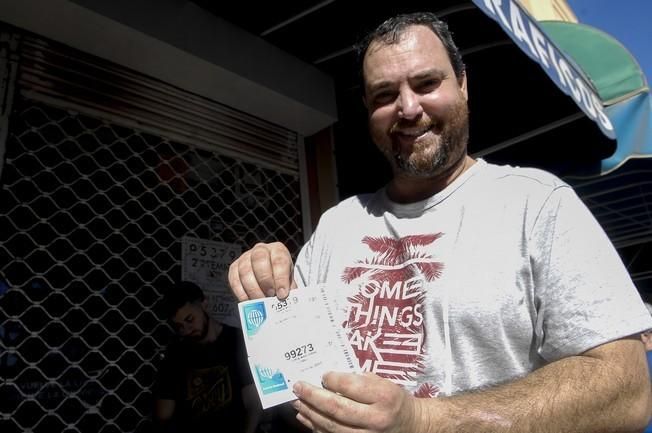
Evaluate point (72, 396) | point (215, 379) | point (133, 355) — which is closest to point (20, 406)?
point (72, 396)

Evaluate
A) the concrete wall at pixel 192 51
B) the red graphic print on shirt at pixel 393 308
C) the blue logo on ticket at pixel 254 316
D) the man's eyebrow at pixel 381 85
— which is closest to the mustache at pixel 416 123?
the man's eyebrow at pixel 381 85

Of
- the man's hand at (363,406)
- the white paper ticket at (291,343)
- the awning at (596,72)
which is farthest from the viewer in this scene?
the awning at (596,72)

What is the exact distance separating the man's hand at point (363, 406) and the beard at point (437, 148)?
2.21 feet

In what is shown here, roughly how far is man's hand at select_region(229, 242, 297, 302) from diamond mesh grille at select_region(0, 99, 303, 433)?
1.89 metres

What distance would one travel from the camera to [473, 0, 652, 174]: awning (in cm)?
242

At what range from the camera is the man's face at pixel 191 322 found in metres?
2.85

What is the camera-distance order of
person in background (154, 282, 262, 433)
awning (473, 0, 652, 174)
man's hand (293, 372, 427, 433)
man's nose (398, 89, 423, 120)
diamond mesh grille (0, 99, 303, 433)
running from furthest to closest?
person in background (154, 282, 262, 433), diamond mesh grille (0, 99, 303, 433), awning (473, 0, 652, 174), man's nose (398, 89, 423, 120), man's hand (293, 372, 427, 433)

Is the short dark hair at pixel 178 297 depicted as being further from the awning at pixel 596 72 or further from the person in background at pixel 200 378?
the awning at pixel 596 72

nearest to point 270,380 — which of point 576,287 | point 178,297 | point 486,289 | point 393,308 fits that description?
point 393,308

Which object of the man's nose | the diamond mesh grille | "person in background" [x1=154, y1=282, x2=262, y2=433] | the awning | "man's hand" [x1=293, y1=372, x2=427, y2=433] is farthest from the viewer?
"person in background" [x1=154, y1=282, x2=262, y2=433]

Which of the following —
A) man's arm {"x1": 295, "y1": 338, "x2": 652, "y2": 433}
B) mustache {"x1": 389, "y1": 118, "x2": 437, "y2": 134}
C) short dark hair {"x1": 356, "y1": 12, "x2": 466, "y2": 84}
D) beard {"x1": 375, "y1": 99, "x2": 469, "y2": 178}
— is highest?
short dark hair {"x1": 356, "y1": 12, "x2": 466, "y2": 84}

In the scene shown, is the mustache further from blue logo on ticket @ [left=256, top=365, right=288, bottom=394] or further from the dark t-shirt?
→ the dark t-shirt

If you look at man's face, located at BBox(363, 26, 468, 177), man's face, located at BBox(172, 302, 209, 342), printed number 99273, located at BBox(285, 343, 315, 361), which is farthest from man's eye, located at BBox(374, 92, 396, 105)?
man's face, located at BBox(172, 302, 209, 342)

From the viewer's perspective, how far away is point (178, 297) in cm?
287
